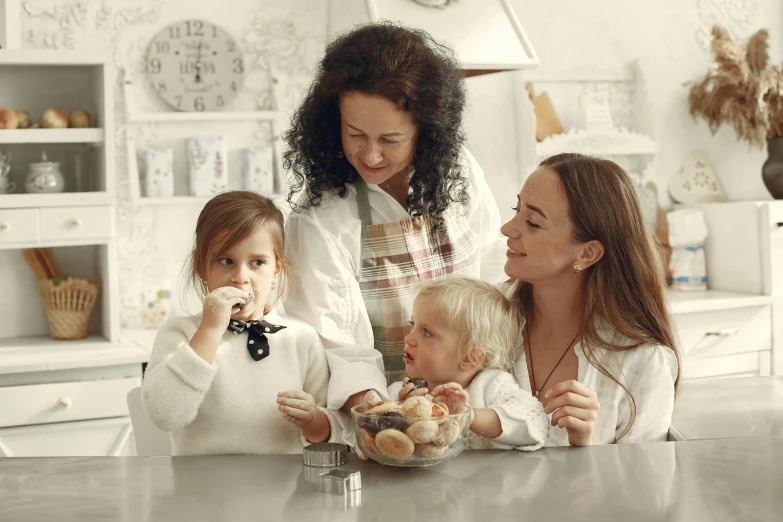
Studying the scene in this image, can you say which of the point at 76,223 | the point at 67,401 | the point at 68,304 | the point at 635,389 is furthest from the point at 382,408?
the point at 68,304

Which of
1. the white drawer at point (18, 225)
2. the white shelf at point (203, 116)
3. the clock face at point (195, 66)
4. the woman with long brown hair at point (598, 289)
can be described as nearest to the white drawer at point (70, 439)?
the white drawer at point (18, 225)

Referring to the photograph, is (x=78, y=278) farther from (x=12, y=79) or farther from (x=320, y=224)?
(x=320, y=224)

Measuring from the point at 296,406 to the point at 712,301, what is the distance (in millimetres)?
2451

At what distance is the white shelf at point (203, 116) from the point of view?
3.24 m

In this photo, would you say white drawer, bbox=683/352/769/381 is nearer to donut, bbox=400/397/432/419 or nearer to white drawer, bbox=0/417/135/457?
white drawer, bbox=0/417/135/457

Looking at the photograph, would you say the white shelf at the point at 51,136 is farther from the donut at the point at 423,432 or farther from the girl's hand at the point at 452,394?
the donut at the point at 423,432

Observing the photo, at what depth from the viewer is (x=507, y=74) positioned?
3754 mm

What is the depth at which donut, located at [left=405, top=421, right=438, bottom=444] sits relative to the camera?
106 cm

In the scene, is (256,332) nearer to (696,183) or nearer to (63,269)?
(63,269)

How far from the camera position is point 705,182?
13.2 feet

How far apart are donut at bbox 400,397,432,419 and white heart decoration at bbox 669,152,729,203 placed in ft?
10.4

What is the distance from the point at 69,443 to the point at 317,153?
151 centimetres

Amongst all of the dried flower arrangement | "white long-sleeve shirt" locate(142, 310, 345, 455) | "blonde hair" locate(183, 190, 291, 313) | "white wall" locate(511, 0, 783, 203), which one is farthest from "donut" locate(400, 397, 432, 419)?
the dried flower arrangement

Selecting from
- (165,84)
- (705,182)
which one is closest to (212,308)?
(165,84)
